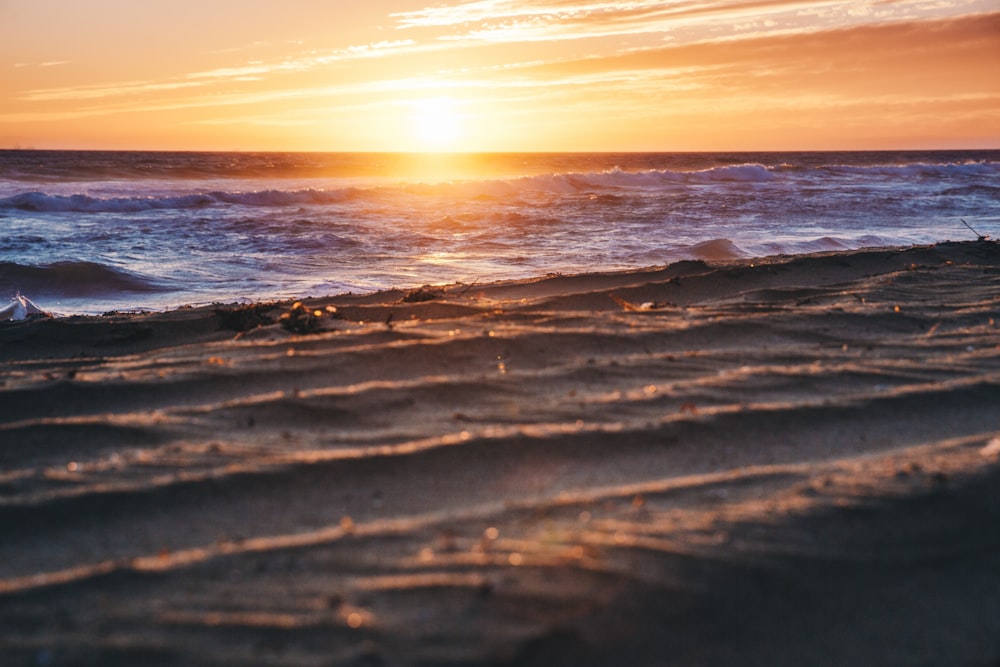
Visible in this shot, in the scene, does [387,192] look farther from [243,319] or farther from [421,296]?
[243,319]

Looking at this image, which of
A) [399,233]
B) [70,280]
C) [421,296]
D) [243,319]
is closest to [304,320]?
[243,319]

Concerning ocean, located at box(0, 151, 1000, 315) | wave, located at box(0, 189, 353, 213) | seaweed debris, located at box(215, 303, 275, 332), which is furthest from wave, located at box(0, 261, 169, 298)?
wave, located at box(0, 189, 353, 213)

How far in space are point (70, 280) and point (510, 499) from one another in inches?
268

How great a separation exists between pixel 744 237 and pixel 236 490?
9.01 metres

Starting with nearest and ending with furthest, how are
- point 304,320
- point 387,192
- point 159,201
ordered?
point 304,320
point 159,201
point 387,192

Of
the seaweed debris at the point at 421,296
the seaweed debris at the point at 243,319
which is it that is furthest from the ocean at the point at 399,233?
the seaweed debris at the point at 243,319

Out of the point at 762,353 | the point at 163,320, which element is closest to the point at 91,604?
the point at 762,353

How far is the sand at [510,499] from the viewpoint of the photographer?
1434 mm

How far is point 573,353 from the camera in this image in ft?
9.90

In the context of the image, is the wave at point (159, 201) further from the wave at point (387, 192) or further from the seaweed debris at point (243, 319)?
the seaweed debris at point (243, 319)

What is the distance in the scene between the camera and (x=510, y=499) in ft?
6.18

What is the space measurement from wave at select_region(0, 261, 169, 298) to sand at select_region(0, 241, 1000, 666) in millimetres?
4112

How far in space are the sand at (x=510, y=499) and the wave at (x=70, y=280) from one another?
13.5ft

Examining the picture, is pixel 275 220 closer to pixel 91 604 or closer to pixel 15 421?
pixel 15 421
